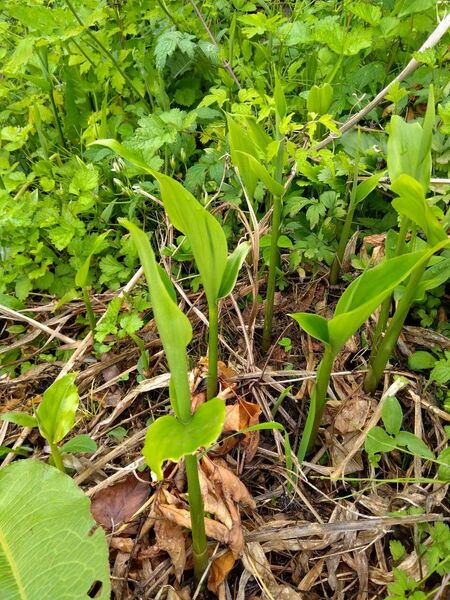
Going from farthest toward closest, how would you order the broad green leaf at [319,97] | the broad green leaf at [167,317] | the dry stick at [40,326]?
the dry stick at [40,326], the broad green leaf at [319,97], the broad green leaf at [167,317]

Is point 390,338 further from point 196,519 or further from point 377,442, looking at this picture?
point 196,519

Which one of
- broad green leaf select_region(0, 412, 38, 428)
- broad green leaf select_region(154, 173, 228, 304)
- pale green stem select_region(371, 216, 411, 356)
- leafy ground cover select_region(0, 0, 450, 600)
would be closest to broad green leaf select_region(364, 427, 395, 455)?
leafy ground cover select_region(0, 0, 450, 600)

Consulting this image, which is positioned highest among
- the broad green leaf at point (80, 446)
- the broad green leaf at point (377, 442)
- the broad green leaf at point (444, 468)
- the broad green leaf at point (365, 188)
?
the broad green leaf at point (365, 188)

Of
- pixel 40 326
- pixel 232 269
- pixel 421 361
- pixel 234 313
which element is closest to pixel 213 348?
pixel 232 269

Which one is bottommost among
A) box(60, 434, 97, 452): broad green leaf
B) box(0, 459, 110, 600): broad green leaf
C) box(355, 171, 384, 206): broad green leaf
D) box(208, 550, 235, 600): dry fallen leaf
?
box(208, 550, 235, 600): dry fallen leaf

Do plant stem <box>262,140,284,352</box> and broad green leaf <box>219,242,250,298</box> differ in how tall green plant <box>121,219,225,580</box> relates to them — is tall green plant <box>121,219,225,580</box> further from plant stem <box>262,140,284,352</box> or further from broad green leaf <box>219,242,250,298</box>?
plant stem <box>262,140,284,352</box>

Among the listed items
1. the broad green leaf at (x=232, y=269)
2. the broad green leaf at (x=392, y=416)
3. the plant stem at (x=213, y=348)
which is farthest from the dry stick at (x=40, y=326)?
the broad green leaf at (x=392, y=416)

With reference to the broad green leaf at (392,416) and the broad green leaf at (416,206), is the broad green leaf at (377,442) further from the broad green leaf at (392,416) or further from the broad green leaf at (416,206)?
the broad green leaf at (416,206)

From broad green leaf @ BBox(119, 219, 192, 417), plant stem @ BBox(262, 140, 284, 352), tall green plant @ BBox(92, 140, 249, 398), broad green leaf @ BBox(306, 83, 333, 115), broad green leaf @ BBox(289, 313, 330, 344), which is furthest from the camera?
broad green leaf @ BBox(306, 83, 333, 115)
